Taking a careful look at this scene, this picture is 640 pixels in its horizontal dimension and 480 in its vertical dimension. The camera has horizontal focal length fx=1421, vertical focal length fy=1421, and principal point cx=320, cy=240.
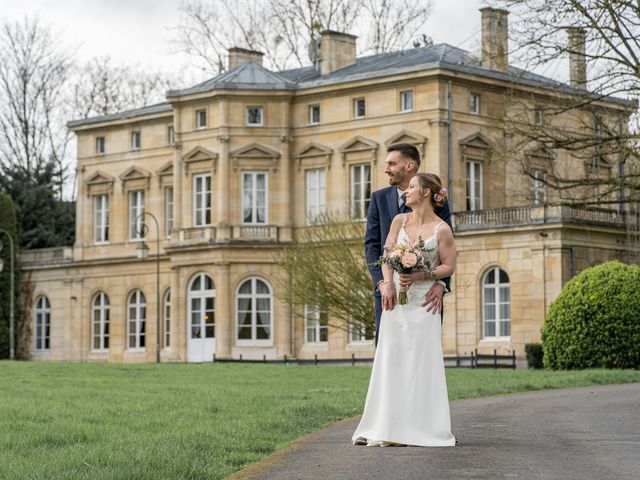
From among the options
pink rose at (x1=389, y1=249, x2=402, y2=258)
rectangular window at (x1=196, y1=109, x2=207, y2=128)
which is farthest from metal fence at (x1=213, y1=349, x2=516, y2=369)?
pink rose at (x1=389, y1=249, x2=402, y2=258)

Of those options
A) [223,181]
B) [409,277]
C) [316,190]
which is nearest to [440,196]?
[409,277]

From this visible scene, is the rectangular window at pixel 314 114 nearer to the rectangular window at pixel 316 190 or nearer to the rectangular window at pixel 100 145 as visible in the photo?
the rectangular window at pixel 316 190

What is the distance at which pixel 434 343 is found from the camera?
11734 millimetres

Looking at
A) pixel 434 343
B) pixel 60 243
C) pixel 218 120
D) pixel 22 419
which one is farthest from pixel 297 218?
pixel 434 343

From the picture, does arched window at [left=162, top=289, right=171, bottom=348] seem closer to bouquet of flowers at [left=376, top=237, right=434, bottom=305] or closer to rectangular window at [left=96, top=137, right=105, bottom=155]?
rectangular window at [left=96, top=137, right=105, bottom=155]

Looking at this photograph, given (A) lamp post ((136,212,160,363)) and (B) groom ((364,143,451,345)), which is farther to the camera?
(A) lamp post ((136,212,160,363))

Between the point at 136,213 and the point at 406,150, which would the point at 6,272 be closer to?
the point at 136,213

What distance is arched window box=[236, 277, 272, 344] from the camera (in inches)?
2226

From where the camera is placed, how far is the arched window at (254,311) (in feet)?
185

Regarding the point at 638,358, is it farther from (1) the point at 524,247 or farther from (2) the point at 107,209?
(2) the point at 107,209

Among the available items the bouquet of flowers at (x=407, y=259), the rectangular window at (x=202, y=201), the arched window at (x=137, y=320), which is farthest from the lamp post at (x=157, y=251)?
the bouquet of flowers at (x=407, y=259)

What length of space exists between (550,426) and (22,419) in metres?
5.70

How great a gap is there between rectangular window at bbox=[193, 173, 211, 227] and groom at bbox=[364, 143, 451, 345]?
45.7 m

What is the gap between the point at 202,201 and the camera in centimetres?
5828
